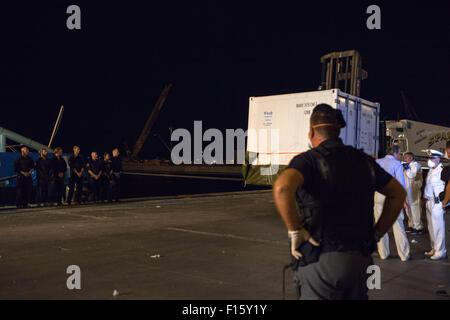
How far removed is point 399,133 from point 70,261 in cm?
1732

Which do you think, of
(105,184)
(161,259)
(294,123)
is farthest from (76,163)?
(161,259)

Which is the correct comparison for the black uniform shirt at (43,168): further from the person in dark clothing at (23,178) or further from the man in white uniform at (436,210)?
the man in white uniform at (436,210)

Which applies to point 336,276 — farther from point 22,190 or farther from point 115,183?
point 115,183

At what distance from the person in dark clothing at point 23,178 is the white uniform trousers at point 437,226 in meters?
11.6

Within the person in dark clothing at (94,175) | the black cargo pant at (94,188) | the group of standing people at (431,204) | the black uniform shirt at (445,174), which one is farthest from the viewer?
the black cargo pant at (94,188)

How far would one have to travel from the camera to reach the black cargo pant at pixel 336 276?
277 centimetres

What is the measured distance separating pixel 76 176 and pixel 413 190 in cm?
1058

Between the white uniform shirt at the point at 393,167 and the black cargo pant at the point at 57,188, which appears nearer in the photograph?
the white uniform shirt at the point at 393,167

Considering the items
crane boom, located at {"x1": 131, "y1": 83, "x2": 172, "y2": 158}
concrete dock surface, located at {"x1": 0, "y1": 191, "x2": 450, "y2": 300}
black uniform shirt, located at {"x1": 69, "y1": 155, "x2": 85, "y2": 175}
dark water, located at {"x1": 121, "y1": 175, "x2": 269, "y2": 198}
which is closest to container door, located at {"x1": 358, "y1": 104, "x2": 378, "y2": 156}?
concrete dock surface, located at {"x1": 0, "y1": 191, "x2": 450, "y2": 300}

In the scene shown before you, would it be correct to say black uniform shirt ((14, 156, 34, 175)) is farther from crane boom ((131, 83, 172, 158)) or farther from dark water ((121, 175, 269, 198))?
crane boom ((131, 83, 172, 158))

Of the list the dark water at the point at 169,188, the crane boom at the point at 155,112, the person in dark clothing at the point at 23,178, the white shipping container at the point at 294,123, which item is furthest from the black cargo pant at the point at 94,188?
the crane boom at the point at 155,112

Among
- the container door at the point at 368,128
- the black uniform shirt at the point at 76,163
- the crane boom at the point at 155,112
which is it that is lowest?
the black uniform shirt at the point at 76,163

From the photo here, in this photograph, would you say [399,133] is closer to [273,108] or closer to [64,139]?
[273,108]
